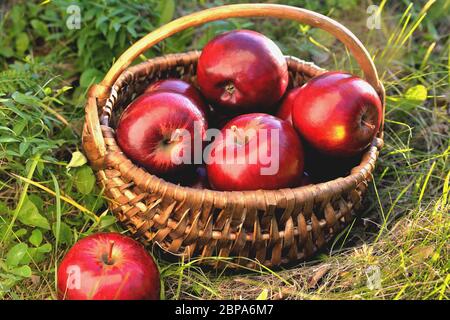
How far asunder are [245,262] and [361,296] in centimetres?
36

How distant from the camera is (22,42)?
273 cm

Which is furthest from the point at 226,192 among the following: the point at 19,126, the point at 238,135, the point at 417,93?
the point at 417,93

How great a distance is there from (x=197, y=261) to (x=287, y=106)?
2.15 feet

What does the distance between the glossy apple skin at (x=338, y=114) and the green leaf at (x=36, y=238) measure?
0.89 m

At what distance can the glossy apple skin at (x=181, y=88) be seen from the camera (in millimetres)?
2070

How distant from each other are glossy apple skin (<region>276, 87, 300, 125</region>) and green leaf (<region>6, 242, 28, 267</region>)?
960 millimetres

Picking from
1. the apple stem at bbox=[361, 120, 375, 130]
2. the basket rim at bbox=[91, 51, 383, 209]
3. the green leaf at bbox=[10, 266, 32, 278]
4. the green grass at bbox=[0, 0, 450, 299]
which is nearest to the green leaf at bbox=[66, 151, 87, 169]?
the green grass at bbox=[0, 0, 450, 299]

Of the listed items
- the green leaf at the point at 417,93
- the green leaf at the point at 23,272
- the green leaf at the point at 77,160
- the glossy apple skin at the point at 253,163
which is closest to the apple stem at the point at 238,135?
the glossy apple skin at the point at 253,163

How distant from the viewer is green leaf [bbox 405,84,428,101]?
2.48m

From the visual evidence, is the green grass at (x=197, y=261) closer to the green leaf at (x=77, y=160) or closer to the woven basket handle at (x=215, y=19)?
the green leaf at (x=77, y=160)

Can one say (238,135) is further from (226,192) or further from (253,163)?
(226,192)
